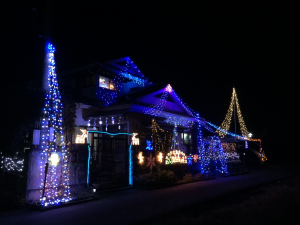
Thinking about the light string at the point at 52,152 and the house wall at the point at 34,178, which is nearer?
the house wall at the point at 34,178

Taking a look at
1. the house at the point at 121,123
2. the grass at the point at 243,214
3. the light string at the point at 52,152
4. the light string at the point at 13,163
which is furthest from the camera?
the house at the point at 121,123

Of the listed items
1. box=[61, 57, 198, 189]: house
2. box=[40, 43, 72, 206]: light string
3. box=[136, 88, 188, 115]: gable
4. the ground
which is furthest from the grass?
box=[136, 88, 188, 115]: gable

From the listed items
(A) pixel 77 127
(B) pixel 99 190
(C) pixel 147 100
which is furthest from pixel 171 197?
(C) pixel 147 100

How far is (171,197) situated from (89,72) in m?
11.0

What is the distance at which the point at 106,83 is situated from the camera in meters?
18.1

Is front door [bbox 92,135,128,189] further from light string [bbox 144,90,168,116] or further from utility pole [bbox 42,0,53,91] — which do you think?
light string [bbox 144,90,168,116]

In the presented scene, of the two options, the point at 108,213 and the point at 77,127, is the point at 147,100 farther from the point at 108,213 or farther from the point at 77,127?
the point at 108,213

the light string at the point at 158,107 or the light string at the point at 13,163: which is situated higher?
the light string at the point at 158,107

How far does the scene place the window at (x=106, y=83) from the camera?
57.7 feet

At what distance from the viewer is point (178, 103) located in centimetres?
1947

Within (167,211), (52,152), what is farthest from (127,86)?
(167,211)

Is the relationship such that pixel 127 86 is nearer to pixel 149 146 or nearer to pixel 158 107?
pixel 158 107

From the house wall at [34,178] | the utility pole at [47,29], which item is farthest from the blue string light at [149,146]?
the utility pole at [47,29]

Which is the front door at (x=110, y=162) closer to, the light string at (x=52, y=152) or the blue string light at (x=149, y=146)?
the light string at (x=52, y=152)
